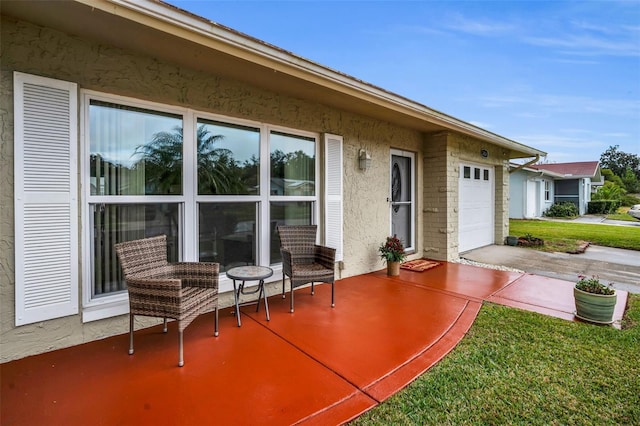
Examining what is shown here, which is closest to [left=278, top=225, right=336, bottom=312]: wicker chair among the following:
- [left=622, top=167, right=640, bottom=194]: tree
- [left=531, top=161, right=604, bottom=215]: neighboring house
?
[left=531, top=161, right=604, bottom=215]: neighboring house

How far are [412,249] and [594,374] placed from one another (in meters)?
4.43

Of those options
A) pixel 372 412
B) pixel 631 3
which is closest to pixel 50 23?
pixel 372 412

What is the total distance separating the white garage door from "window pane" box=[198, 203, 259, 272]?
546 centimetres

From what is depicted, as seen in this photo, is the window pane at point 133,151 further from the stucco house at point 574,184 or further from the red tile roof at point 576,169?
the red tile roof at point 576,169

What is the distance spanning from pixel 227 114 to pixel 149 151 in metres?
1.01

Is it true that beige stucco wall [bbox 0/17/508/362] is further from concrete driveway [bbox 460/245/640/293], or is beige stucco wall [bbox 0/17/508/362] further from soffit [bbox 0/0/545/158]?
concrete driveway [bbox 460/245/640/293]

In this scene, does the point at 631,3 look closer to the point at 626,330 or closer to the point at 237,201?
the point at 626,330

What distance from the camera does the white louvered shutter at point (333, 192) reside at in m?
4.89

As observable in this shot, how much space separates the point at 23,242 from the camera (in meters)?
2.57

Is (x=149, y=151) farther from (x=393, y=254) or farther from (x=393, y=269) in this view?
(x=393, y=269)

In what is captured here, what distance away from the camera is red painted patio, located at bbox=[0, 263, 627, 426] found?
78.1 inches

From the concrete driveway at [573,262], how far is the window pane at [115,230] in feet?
20.7

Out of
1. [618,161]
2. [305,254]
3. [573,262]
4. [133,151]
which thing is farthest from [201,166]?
[618,161]

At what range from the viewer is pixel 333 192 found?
4988 mm
